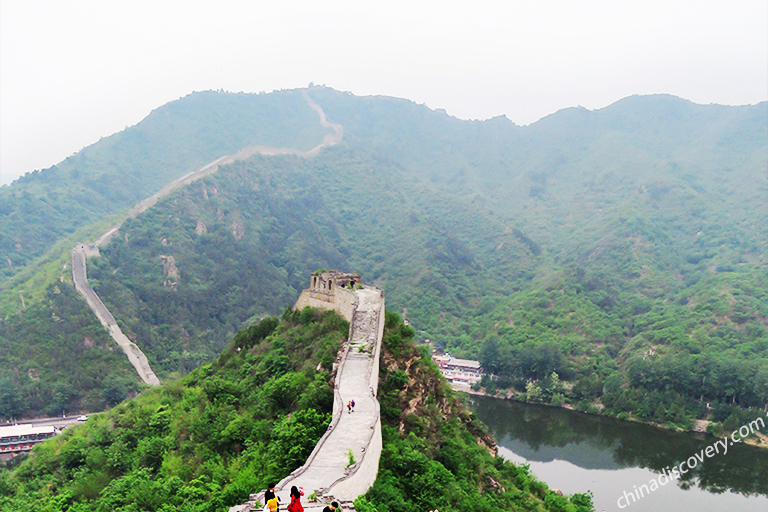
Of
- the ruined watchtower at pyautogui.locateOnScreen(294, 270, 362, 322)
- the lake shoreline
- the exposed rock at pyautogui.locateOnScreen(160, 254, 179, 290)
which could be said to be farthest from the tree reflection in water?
the exposed rock at pyautogui.locateOnScreen(160, 254, 179, 290)

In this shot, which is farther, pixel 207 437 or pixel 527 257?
pixel 527 257

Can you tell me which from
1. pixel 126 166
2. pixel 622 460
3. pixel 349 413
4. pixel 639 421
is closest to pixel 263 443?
pixel 349 413

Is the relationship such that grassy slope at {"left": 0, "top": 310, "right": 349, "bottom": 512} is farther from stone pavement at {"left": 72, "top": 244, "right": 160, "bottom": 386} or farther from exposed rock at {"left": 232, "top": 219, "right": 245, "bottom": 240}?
exposed rock at {"left": 232, "top": 219, "right": 245, "bottom": 240}

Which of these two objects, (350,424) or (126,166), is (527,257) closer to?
(350,424)

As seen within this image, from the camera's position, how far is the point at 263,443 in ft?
71.4

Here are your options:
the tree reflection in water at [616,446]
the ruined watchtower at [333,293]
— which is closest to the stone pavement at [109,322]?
the ruined watchtower at [333,293]

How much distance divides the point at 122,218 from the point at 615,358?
70.0 meters

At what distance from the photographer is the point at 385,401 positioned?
2473cm

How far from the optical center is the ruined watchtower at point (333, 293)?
32097 mm

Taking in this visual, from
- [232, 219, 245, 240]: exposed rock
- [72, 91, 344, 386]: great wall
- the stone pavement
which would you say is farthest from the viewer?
[232, 219, 245, 240]: exposed rock

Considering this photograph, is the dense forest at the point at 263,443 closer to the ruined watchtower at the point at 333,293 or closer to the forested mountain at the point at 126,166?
the ruined watchtower at the point at 333,293

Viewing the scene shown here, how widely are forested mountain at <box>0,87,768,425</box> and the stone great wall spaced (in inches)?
1552

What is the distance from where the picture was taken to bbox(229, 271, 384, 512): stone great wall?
605 inches

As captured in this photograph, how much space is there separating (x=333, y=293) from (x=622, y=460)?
3057 cm
